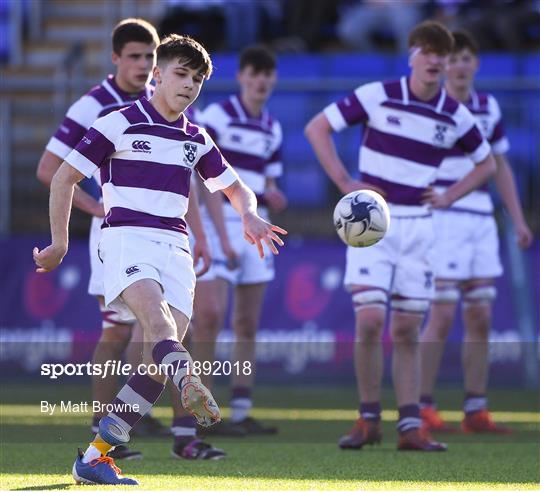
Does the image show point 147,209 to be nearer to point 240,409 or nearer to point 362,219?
point 362,219

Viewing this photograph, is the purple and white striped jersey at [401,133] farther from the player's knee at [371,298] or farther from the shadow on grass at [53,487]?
the shadow on grass at [53,487]

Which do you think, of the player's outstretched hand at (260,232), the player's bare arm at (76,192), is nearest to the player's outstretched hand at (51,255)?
the player's outstretched hand at (260,232)

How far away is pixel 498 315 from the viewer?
13.4 metres

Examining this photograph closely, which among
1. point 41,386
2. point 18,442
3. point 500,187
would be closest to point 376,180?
point 500,187

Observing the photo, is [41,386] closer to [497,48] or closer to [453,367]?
[453,367]

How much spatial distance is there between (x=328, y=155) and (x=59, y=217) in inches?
101

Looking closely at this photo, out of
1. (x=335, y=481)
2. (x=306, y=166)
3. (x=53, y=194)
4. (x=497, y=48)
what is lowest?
(x=335, y=481)

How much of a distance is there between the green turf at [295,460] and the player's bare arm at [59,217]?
1006mm

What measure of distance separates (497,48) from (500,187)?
22.3 feet

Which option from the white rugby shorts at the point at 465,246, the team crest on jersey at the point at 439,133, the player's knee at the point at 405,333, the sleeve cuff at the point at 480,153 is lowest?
the player's knee at the point at 405,333

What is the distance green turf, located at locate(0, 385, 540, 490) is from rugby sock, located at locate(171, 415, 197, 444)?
5.8 inches

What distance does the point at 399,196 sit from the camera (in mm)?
8445

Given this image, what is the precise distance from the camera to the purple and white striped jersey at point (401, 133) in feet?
27.7

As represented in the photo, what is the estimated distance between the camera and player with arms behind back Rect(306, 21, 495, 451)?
8336 mm
